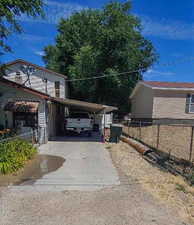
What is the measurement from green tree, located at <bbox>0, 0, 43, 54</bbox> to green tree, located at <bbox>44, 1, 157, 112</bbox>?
13610mm

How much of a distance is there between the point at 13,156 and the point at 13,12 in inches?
252

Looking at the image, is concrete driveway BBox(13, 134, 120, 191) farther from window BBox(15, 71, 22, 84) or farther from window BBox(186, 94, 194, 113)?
window BBox(15, 71, 22, 84)

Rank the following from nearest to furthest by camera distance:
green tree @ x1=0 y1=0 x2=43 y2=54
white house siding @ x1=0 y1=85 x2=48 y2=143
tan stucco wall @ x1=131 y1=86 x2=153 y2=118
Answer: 1. green tree @ x1=0 y1=0 x2=43 y2=54
2. white house siding @ x1=0 y1=85 x2=48 y2=143
3. tan stucco wall @ x1=131 y1=86 x2=153 y2=118

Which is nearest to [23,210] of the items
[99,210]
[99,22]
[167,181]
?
[99,210]

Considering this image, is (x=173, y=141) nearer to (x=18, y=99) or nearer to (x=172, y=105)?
(x=172, y=105)

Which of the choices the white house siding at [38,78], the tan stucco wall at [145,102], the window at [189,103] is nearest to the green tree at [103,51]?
the white house siding at [38,78]

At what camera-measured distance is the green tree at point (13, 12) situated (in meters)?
6.84

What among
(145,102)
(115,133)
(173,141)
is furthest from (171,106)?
(115,133)

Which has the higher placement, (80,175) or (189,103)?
(189,103)

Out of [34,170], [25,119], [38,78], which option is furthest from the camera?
[38,78]

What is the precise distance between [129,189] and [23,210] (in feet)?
8.26

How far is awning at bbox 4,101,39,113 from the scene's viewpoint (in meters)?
9.25

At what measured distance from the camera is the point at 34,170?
549 centimetres

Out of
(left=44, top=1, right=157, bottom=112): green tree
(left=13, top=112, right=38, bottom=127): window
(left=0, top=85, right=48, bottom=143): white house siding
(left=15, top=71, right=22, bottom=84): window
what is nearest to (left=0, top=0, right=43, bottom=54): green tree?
(left=0, top=85, right=48, bottom=143): white house siding
